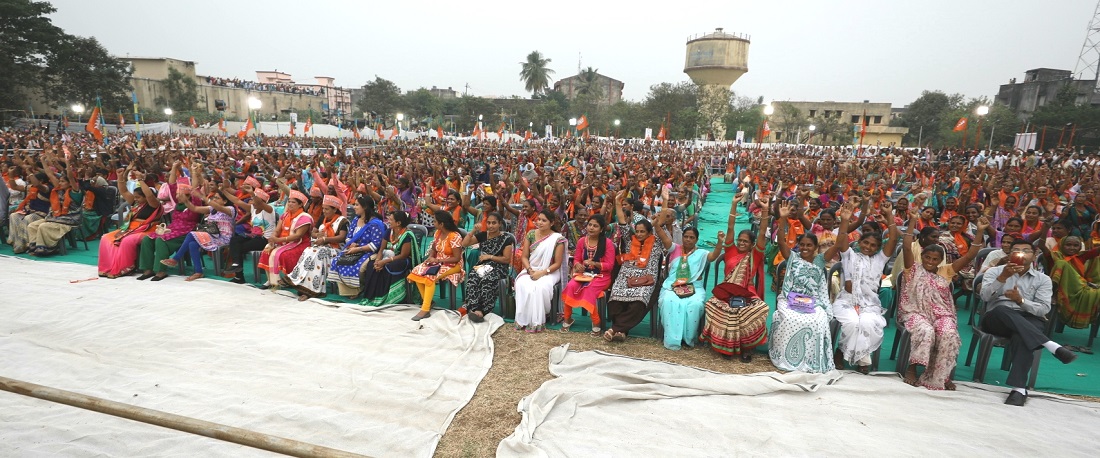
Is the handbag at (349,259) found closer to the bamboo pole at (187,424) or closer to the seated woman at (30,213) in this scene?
the bamboo pole at (187,424)

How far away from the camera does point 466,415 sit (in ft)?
11.1

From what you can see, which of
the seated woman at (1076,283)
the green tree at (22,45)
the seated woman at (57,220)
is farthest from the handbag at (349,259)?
the green tree at (22,45)

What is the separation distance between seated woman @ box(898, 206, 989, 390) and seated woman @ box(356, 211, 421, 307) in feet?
14.8

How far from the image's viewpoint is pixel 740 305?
4.34 meters

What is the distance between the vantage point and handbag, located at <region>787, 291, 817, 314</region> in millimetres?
4193

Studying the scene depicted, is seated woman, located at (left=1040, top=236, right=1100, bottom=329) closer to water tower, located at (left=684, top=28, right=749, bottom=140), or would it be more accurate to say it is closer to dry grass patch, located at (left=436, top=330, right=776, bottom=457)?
dry grass patch, located at (left=436, top=330, right=776, bottom=457)

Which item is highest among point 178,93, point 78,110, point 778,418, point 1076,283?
point 178,93

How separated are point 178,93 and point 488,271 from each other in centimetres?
5277

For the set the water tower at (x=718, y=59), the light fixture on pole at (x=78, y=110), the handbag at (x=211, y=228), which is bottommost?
the handbag at (x=211, y=228)

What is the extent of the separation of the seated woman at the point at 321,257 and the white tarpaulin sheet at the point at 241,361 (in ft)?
0.89

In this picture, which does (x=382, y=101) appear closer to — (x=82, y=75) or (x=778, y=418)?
(x=82, y=75)

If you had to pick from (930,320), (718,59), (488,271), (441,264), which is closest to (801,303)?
(930,320)

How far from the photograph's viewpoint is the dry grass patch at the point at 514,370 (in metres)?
3.13

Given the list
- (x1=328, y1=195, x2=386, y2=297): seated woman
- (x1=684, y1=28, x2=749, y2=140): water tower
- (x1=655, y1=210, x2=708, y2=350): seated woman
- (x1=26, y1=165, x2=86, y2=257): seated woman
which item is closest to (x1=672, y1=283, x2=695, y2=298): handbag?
(x1=655, y1=210, x2=708, y2=350): seated woman
